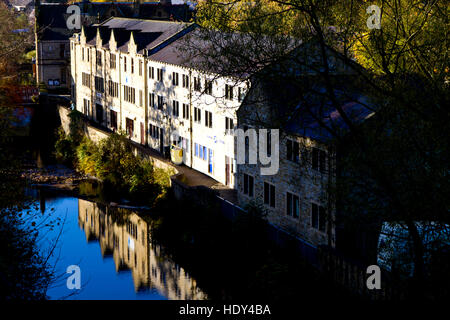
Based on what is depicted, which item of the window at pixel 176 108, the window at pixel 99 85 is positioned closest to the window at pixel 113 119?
the window at pixel 99 85

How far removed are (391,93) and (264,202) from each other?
595 inches

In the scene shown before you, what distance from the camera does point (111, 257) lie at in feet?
110

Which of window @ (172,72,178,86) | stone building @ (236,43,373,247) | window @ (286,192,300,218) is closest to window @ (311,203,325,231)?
stone building @ (236,43,373,247)

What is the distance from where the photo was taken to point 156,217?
3894 cm

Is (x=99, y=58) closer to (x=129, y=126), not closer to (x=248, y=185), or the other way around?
(x=129, y=126)

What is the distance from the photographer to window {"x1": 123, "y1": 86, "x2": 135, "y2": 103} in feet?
176

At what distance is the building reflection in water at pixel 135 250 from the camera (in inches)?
1156

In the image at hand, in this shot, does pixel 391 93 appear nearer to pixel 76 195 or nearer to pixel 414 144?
pixel 414 144

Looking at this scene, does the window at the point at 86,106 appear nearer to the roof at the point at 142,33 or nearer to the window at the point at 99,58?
the window at the point at 99,58

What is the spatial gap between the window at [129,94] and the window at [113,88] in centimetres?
209

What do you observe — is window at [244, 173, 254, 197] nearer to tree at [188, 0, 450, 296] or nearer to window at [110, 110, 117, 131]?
tree at [188, 0, 450, 296]

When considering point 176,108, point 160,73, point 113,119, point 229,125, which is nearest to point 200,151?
point 229,125

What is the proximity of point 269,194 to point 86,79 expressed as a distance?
37663mm
